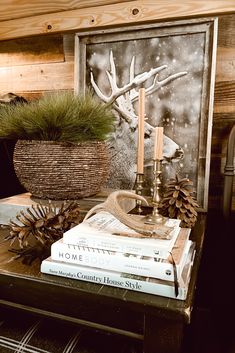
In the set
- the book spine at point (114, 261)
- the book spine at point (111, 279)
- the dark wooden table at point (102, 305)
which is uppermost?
the book spine at point (114, 261)

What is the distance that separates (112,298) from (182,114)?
2.87ft

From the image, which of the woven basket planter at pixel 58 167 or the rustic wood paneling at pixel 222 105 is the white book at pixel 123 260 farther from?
the rustic wood paneling at pixel 222 105

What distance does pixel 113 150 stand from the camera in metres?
1.31

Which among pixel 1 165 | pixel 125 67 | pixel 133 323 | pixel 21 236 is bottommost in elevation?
pixel 133 323

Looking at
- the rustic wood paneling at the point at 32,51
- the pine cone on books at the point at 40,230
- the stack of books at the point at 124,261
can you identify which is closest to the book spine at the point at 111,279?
the stack of books at the point at 124,261

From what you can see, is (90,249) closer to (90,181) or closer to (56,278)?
(56,278)

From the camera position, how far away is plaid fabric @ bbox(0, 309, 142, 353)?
592 millimetres

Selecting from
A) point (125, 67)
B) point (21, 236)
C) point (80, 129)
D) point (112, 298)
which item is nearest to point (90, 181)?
point (80, 129)

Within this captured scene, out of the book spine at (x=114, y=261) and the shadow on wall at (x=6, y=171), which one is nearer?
the book spine at (x=114, y=261)

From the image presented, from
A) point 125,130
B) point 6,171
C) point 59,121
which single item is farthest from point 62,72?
point 59,121

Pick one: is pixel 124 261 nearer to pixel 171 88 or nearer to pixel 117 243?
pixel 117 243

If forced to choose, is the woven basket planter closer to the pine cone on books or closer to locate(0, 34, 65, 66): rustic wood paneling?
the pine cone on books

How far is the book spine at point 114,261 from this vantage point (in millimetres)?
499

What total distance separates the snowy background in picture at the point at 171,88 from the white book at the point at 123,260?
67 centimetres
